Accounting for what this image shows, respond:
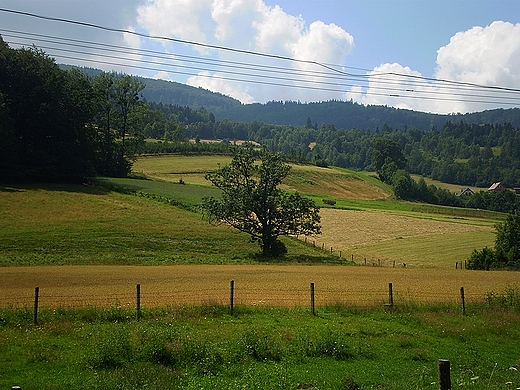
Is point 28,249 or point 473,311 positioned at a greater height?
point 473,311

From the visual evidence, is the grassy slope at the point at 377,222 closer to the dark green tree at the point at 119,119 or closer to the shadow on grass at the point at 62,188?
the dark green tree at the point at 119,119

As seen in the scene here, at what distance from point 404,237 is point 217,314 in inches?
2235

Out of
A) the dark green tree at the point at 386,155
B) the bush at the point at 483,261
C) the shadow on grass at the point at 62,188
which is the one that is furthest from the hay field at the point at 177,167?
the bush at the point at 483,261

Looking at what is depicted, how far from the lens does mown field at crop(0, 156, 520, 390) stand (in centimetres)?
1280

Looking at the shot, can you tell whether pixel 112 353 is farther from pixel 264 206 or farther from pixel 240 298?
pixel 264 206

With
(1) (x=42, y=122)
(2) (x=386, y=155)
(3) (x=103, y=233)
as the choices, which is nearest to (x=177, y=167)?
(1) (x=42, y=122)

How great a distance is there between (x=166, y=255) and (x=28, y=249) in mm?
11324

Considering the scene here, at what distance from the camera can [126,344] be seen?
13.7 metres

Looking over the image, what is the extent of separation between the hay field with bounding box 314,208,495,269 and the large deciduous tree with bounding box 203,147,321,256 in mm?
8596

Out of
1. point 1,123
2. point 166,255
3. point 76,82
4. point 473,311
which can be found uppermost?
point 76,82

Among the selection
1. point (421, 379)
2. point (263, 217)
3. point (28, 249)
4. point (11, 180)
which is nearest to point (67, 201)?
point (11, 180)

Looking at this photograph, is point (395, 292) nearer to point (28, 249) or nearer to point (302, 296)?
point (302, 296)

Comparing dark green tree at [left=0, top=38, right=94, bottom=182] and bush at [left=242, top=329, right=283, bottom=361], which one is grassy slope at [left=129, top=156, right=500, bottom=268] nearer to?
dark green tree at [left=0, top=38, right=94, bottom=182]

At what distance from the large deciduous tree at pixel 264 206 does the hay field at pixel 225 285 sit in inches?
353
